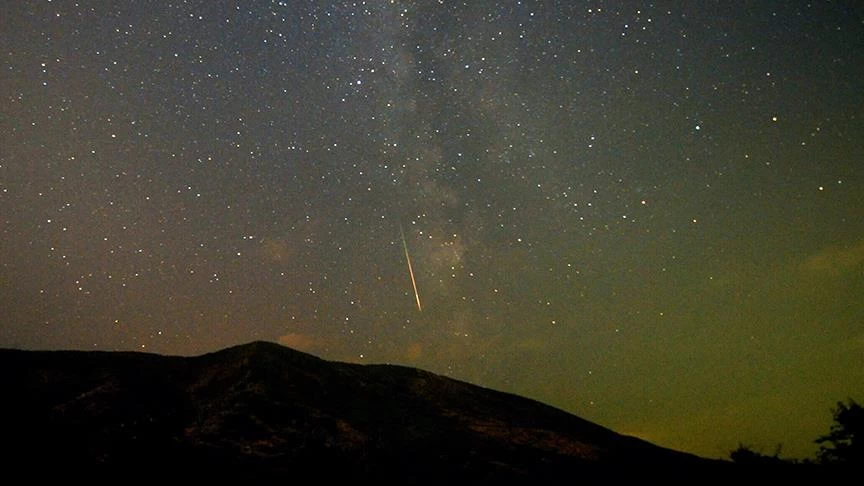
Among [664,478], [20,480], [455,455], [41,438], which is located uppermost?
[41,438]

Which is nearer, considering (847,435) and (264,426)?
(264,426)

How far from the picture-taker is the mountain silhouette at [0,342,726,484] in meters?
9.69

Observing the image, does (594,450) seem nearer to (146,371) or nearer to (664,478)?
(664,478)

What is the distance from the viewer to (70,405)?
1123 cm

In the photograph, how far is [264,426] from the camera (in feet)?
36.9

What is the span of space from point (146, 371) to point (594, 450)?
11.9 metres

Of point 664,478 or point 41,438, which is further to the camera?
point 664,478

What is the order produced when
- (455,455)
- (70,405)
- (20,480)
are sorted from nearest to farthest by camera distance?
(20,480) → (70,405) → (455,455)

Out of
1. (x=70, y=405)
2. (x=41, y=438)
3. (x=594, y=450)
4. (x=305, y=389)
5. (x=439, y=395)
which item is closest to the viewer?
(x=41, y=438)

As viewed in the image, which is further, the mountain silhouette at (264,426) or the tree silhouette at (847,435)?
the tree silhouette at (847,435)

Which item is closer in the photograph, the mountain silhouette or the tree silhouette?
the mountain silhouette

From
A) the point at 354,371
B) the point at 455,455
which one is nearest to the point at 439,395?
the point at 354,371

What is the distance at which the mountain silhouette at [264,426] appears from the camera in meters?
9.69

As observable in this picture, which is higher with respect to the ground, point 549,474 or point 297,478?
point 297,478
